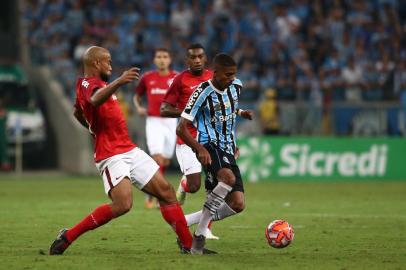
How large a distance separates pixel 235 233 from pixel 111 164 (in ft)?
10.3

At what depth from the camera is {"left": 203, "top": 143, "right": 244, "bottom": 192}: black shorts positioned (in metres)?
10.9

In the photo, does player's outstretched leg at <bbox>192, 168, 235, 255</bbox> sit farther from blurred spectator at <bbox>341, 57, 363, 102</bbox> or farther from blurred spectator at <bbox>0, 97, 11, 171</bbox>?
blurred spectator at <bbox>0, 97, 11, 171</bbox>

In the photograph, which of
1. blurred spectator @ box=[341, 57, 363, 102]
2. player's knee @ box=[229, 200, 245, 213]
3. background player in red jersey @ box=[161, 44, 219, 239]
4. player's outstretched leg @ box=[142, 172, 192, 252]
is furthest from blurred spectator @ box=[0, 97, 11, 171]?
player's outstretched leg @ box=[142, 172, 192, 252]

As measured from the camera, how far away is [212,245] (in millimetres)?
11617

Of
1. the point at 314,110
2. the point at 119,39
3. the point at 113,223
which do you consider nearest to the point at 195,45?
the point at 113,223

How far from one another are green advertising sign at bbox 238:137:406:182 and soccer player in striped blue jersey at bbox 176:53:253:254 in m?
13.2

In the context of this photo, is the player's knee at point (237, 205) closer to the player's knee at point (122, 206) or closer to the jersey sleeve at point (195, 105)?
the jersey sleeve at point (195, 105)

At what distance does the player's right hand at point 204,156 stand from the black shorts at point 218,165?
25 cm

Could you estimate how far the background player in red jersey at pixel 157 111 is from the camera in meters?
17.1

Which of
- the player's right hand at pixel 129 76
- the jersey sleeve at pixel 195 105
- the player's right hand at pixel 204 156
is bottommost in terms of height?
the player's right hand at pixel 204 156

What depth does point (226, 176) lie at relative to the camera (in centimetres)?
1070

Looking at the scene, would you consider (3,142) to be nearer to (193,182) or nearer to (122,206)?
(193,182)

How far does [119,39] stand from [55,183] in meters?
6.06

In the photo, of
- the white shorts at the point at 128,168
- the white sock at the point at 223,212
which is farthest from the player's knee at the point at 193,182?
the white shorts at the point at 128,168
